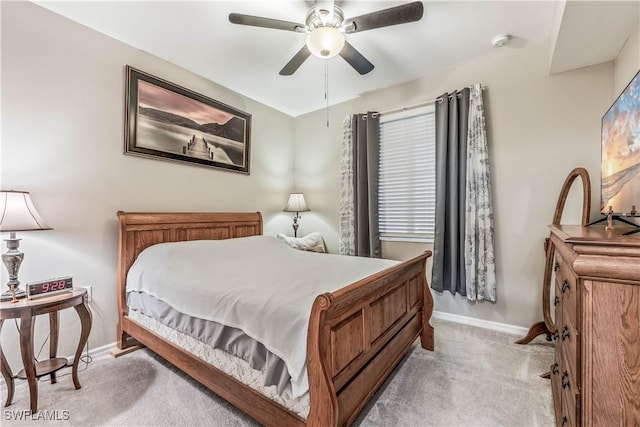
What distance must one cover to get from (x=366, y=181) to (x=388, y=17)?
1.96 m

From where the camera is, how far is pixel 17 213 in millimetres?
1687

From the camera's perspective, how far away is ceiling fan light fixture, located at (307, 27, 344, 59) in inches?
67.9

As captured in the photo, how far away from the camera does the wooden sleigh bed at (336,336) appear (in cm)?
114

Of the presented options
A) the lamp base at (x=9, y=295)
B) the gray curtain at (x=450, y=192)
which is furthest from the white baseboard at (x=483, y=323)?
the lamp base at (x=9, y=295)

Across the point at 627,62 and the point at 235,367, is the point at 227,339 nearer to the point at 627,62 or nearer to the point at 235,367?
the point at 235,367

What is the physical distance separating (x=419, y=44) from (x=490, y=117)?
3.38 feet

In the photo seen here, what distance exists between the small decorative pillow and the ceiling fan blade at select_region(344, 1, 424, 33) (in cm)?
234

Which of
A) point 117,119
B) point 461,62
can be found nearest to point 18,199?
point 117,119

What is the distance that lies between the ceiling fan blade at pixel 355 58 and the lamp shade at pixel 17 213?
7.68 ft

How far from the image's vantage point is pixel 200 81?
10.0 feet

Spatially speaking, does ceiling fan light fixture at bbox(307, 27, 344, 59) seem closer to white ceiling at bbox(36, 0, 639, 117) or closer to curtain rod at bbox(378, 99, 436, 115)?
white ceiling at bbox(36, 0, 639, 117)

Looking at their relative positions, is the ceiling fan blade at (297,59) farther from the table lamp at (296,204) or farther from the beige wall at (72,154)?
the table lamp at (296,204)

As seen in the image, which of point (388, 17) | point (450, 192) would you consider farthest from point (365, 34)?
point (450, 192)

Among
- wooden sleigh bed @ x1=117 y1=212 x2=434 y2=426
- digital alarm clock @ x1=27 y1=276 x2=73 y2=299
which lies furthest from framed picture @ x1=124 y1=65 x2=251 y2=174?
digital alarm clock @ x1=27 y1=276 x2=73 y2=299
